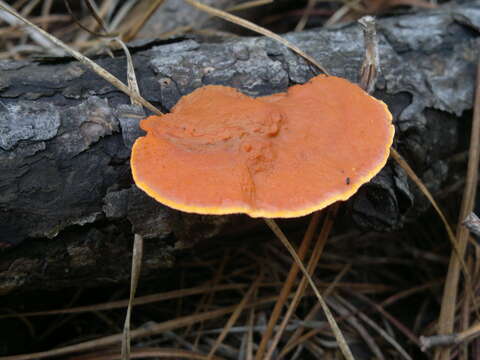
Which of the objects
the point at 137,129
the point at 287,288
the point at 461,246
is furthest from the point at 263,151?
the point at 461,246

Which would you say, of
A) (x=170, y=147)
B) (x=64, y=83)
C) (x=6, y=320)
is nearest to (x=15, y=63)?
(x=64, y=83)

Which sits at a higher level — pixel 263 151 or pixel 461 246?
pixel 263 151

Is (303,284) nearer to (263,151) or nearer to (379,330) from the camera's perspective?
(379,330)

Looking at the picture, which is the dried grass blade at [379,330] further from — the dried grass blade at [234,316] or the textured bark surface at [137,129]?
the textured bark surface at [137,129]

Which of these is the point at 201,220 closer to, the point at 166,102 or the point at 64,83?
the point at 166,102

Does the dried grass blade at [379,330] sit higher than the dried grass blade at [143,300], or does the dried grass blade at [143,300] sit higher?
the dried grass blade at [143,300]

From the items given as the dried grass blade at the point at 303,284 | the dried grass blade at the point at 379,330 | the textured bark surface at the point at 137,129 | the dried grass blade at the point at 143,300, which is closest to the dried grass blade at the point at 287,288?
the dried grass blade at the point at 303,284
